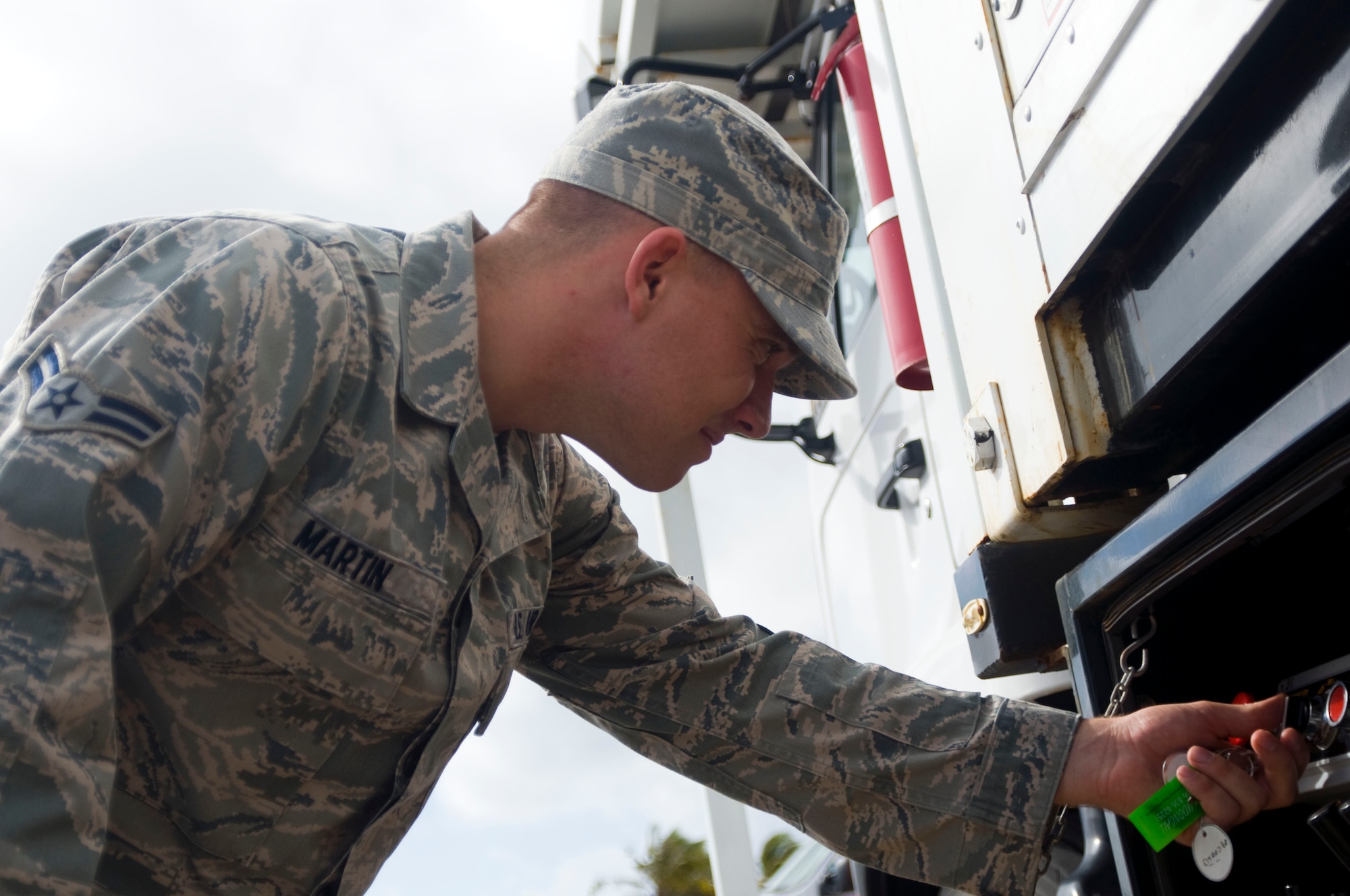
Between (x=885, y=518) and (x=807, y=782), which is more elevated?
(x=885, y=518)

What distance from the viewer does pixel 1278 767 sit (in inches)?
39.8

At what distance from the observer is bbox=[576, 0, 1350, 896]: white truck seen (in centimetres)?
85

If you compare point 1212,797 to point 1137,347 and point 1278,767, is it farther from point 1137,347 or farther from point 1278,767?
point 1137,347

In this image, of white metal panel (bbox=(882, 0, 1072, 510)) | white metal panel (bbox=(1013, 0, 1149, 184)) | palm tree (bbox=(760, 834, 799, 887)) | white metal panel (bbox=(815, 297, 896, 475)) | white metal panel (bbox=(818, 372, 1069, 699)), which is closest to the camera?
white metal panel (bbox=(1013, 0, 1149, 184))

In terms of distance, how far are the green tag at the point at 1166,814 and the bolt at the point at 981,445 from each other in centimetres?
41

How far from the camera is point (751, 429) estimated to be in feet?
4.87

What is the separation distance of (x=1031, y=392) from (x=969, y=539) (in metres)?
0.28

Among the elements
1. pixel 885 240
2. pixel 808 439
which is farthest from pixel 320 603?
pixel 808 439

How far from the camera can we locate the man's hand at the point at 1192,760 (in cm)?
102

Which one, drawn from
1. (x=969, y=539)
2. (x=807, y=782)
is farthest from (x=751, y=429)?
(x=807, y=782)

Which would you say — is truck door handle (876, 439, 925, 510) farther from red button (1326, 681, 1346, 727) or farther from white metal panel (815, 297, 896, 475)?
red button (1326, 681, 1346, 727)

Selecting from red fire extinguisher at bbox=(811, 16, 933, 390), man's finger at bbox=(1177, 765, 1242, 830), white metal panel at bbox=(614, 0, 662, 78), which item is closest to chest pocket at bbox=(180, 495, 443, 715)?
man's finger at bbox=(1177, 765, 1242, 830)

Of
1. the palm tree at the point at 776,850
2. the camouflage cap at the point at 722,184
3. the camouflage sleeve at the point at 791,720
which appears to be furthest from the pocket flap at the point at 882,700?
the palm tree at the point at 776,850

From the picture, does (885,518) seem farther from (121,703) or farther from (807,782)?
(121,703)
